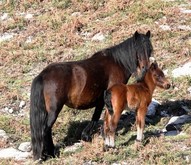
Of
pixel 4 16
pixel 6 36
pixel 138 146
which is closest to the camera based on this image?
pixel 138 146

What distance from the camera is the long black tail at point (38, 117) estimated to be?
6793 millimetres

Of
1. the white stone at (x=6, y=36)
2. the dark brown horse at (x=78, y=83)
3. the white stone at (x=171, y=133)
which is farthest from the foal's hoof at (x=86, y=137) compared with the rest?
the white stone at (x=6, y=36)

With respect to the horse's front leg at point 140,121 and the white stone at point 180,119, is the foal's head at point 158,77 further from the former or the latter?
the white stone at point 180,119

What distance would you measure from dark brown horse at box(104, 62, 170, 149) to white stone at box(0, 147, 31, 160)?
1.22 meters

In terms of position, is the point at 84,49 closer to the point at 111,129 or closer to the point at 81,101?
the point at 81,101

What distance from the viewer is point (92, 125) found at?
7.63m

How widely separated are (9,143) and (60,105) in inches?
48.7

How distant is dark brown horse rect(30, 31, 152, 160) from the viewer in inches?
269

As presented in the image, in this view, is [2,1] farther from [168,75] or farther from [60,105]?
Answer: [60,105]

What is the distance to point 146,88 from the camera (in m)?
6.95

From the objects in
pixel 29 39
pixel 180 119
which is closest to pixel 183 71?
pixel 180 119

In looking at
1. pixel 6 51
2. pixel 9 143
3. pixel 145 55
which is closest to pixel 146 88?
pixel 145 55

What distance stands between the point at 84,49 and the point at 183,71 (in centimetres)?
241

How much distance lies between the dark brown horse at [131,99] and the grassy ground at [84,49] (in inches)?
8.9
